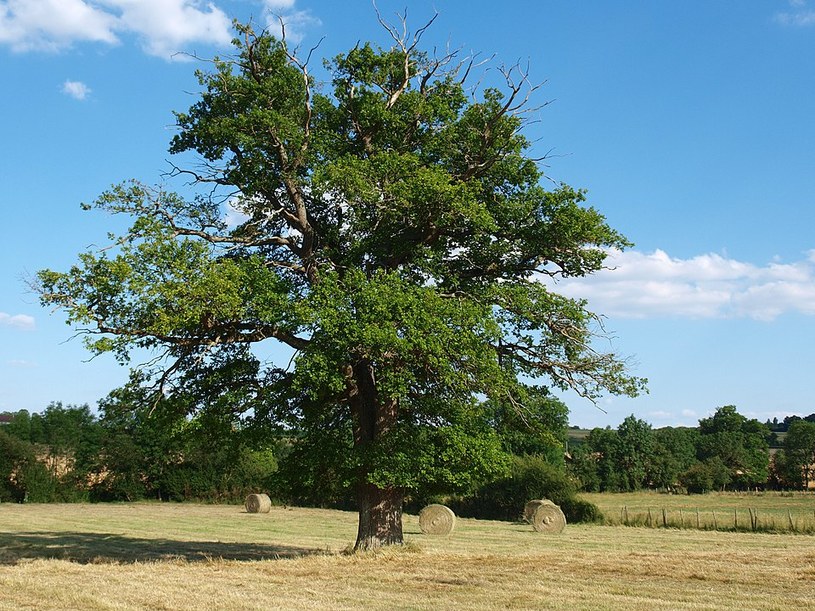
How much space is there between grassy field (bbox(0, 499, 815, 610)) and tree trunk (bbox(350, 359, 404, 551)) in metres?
0.79

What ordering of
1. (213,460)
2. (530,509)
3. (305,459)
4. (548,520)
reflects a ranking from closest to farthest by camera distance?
(305,459), (548,520), (530,509), (213,460)

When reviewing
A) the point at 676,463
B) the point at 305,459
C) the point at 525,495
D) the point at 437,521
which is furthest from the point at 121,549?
the point at 676,463

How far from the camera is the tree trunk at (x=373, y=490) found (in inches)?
841

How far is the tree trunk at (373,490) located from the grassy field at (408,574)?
0.79 m

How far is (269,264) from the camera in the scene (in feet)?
69.9

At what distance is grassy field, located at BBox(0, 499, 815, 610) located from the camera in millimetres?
13930

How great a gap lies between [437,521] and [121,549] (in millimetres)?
13516

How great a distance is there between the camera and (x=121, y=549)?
27297 millimetres

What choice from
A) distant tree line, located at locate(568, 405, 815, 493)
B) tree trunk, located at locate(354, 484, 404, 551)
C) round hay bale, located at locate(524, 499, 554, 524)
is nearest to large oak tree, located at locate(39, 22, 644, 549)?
tree trunk, located at locate(354, 484, 404, 551)

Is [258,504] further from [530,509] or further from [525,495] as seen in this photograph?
[530,509]

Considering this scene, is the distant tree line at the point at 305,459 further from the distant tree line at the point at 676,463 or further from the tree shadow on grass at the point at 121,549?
the tree shadow on grass at the point at 121,549

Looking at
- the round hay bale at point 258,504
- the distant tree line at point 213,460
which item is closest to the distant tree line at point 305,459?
the distant tree line at point 213,460

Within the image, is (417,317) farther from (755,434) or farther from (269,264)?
(755,434)

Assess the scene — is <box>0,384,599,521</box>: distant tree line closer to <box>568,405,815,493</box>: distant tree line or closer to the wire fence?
the wire fence
